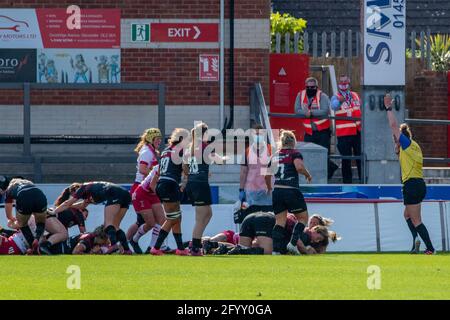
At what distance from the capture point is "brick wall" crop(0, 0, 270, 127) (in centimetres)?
2702

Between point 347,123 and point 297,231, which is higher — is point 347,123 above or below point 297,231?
above

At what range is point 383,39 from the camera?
82.0 feet

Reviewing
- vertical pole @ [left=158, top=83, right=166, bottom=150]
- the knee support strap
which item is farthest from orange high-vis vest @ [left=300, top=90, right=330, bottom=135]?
the knee support strap

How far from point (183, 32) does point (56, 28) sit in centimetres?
244

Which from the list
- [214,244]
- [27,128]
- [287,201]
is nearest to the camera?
[287,201]

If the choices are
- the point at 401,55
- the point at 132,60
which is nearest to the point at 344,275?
the point at 401,55

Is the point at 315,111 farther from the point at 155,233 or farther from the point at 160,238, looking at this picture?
the point at 160,238

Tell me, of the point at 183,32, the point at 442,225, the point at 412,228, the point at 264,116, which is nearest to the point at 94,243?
the point at 412,228

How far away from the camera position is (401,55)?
25.1 meters

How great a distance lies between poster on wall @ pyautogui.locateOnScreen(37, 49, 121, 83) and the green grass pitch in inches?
340

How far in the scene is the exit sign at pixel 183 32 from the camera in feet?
88.9
